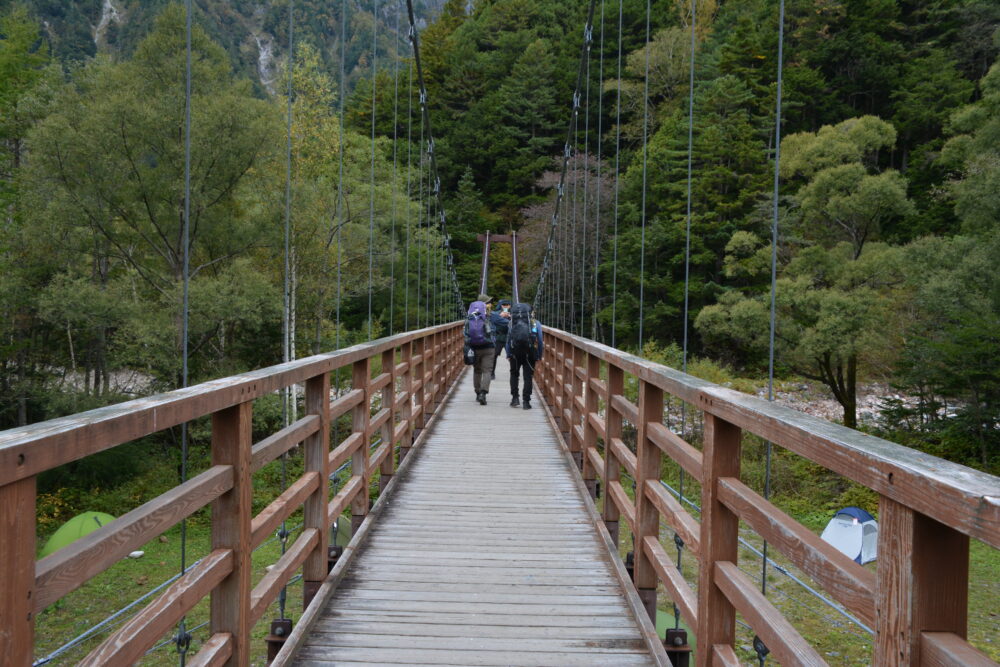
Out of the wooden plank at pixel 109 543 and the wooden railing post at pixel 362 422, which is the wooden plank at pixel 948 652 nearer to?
the wooden plank at pixel 109 543

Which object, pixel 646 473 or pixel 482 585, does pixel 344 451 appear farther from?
pixel 646 473

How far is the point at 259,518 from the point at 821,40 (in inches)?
985

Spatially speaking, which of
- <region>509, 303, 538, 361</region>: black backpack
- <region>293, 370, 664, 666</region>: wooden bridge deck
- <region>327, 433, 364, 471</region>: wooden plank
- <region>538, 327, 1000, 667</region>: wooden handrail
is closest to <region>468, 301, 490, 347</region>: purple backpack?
<region>509, 303, 538, 361</region>: black backpack

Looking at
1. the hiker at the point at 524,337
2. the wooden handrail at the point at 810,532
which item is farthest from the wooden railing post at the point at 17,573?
the hiker at the point at 524,337

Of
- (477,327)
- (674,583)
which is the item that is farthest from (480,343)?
(674,583)

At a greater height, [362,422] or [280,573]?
[362,422]

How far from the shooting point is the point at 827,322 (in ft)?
46.2

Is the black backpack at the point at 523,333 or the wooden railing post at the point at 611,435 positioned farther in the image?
the black backpack at the point at 523,333

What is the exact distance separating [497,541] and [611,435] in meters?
0.72

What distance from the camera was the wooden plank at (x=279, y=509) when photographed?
1.80 meters

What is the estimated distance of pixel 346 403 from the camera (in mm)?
2859

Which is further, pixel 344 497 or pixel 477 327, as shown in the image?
pixel 477 327

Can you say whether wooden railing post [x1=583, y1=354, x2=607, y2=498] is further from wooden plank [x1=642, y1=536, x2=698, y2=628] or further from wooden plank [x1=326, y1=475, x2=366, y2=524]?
wooden plank [x1=642, y1=536, x2=698, y2=628]

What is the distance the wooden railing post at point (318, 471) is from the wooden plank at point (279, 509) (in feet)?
0.18
